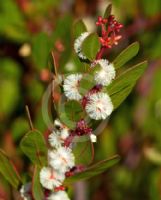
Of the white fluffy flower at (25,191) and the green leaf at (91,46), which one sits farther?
the white fluffy flower at (25,191)

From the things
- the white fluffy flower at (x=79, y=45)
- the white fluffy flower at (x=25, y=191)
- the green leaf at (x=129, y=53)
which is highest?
the white fluffy flower at (x=79, y=45)

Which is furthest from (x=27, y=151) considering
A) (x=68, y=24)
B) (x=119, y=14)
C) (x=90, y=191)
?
(x=119, y=14)

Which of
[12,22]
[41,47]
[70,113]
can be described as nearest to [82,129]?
[70,113]

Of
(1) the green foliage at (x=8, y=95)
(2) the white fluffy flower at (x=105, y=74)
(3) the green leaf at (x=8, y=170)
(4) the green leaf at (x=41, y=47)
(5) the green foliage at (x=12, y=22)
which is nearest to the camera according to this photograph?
(2) the white fluffy flower at (x=105, y=74)

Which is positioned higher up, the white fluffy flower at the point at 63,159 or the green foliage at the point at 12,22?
the green foliage at the point at 12,22

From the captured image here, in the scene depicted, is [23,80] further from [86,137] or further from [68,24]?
[86,137]

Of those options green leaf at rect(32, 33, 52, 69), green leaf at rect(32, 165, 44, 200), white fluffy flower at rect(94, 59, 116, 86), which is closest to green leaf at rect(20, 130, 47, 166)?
green leaf at rect(32, 165, 44, 200)

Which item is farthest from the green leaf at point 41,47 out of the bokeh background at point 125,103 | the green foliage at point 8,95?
the green foliage at point 8,95

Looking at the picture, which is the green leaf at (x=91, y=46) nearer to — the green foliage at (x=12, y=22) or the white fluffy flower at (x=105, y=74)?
the white fluffy flower at (x=105, y=74)
